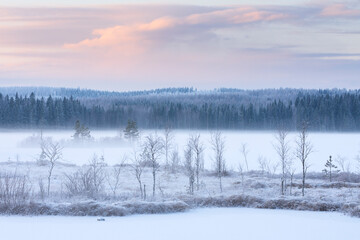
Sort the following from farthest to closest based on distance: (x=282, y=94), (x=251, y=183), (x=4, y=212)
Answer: (x=282, y=94), (x=251, y=183), (x=4, y=212)

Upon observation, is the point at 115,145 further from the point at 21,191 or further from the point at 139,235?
the point at 139,235

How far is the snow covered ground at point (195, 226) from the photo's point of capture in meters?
12.0

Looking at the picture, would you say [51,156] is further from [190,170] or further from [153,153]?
[190,170]

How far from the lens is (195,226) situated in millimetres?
13094

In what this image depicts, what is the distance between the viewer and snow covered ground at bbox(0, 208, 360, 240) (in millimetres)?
11984

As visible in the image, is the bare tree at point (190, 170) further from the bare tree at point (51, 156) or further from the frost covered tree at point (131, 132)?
the frost covered tree at point (131, 132)

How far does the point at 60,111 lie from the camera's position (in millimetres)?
93125

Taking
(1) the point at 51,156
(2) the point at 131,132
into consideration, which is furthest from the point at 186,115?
(1) the point at 51,156

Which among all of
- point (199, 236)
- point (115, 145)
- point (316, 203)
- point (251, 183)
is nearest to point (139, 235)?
point (199, 236)

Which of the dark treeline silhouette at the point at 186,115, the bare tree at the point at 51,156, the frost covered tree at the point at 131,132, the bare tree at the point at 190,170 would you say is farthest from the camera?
the dark treeline silhouette at the point at 186,115

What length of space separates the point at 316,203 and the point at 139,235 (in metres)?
6.91

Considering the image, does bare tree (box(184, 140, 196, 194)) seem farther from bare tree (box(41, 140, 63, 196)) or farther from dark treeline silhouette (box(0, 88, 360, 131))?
dark treeline silhouette (box(0, 88, 360, 131))

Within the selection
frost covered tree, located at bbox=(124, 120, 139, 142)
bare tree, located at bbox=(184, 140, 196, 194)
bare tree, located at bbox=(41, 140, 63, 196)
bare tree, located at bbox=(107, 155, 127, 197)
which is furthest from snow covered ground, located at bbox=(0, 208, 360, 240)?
frost covered tree, located at bbox=(124, 120, 139, 142)

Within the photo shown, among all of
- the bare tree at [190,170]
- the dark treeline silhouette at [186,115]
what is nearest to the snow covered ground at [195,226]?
the bare tree at [190,170]
